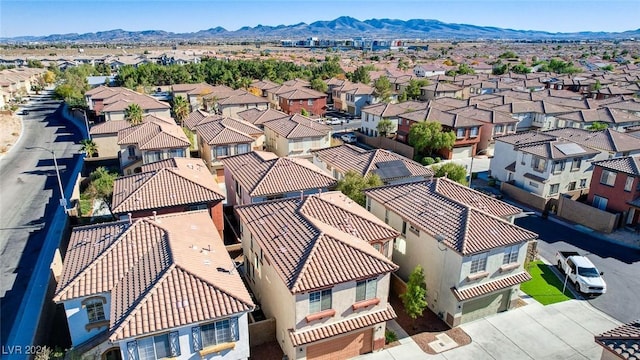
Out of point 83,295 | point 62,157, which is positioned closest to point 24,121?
point 62,157

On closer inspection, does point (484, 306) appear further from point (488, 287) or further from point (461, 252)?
point (461, 252)

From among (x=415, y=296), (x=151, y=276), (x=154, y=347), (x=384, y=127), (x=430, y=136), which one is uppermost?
(x=151, y=276)

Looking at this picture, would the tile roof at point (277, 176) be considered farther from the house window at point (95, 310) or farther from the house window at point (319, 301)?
the house window at point (95, 310)

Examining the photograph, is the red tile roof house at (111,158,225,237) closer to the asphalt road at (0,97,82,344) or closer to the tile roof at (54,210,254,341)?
the tile roof at (54,210,254,341)

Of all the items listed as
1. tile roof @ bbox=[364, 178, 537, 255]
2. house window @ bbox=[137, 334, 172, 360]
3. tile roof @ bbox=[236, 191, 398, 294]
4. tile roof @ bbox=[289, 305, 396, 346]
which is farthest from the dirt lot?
tile roof @ bbox=[289, 305, 396, 346]

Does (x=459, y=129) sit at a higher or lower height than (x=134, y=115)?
lower

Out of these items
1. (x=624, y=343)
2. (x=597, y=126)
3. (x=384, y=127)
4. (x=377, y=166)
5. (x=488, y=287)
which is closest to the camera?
(x=624, y=343)

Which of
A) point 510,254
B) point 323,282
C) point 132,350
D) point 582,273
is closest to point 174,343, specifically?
point 132,350
